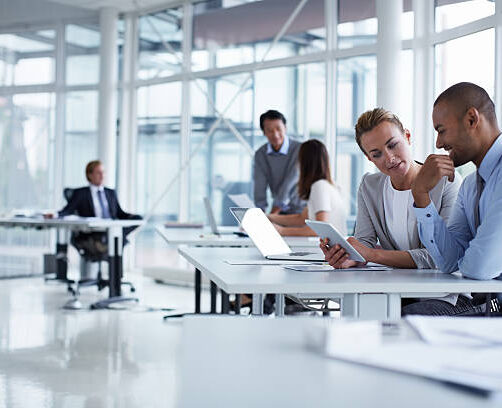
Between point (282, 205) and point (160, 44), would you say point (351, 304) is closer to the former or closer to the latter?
point (282, 205)

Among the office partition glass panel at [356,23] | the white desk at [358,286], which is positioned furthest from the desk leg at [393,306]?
the office partition glass panel at [356,23]

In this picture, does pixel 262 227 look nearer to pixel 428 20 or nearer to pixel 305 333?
pixel 305 333

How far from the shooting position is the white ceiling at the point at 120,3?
8586mm

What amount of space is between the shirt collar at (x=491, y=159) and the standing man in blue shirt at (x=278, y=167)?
9.82ft

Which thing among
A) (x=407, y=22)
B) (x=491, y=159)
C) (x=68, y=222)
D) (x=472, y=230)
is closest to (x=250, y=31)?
(x=407, y=22)

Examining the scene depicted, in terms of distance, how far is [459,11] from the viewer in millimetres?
5531

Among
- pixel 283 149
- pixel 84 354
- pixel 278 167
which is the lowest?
pixel 84 354

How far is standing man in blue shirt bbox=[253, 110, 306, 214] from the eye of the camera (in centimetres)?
511

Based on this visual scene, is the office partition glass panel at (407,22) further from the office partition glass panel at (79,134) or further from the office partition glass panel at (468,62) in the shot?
the office partition glass panel at (79,134)

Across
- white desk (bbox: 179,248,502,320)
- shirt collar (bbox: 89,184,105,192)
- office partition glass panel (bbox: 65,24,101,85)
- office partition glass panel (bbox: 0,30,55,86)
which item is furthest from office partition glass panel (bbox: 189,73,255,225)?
white desk (bbox: 179,248,502,320)

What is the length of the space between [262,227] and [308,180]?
155 cm

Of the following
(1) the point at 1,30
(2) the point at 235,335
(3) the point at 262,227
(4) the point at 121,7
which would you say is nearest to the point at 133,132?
(4) the point at 121,7

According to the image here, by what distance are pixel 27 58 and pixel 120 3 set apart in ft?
5.62

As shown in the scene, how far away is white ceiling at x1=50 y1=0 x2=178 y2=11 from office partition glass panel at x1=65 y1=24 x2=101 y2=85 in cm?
42
